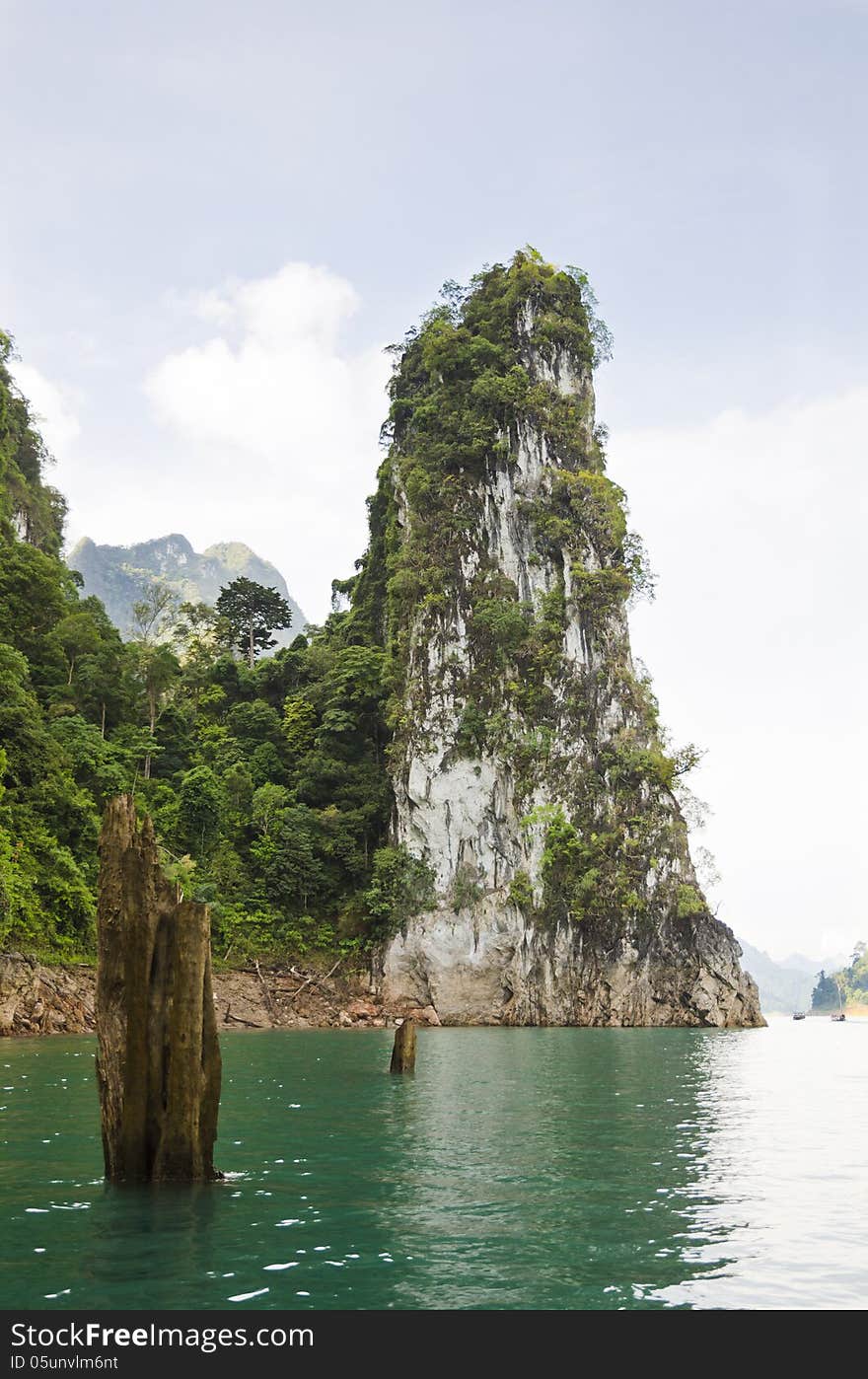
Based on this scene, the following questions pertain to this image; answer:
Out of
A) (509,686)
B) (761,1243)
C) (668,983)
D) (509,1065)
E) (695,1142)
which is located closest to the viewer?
(761,1243)

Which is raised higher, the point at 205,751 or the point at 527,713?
the point at 527,713

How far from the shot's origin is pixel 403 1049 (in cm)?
2470

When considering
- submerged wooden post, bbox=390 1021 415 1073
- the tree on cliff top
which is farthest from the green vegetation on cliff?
submerged wooden post, bbox=390 1021 415 1073

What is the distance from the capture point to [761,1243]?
952 centimetres

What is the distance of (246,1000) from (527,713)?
20.7 m

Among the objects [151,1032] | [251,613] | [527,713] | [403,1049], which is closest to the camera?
[151,1032]

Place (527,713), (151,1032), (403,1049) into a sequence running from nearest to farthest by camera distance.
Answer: (151,1032)
(403,1049)
(527,713)

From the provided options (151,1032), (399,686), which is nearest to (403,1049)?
(151,1032)

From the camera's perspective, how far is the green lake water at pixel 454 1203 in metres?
7.89

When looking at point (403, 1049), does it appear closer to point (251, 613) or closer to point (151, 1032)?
point (151, 1032)

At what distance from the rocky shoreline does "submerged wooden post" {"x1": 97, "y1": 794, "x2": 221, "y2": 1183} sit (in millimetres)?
26284
